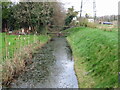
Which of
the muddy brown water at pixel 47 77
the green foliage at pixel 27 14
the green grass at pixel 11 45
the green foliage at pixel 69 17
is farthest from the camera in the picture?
the green foliage at pixel 69 17

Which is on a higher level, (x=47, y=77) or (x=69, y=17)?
(x=69, y=17)

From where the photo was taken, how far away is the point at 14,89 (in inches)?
215

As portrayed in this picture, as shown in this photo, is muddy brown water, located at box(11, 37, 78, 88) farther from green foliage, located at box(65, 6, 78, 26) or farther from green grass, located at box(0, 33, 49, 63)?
green foliage, located at box(65, 6, 78, 26)

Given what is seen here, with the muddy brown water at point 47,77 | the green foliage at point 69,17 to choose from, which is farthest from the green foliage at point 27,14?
the muddy brown water at point 47,77

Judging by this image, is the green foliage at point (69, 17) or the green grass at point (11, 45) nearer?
the green grass at point (11, 45)

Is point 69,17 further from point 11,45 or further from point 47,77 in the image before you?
point 47,77

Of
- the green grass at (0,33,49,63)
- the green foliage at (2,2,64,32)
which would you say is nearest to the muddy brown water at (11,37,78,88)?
the green grass at (0,33,49,63)

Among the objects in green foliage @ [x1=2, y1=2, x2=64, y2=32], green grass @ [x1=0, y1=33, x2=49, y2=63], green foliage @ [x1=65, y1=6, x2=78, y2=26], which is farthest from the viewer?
green foliage @ [x1=65, y1=6, x2=78, y2=26]

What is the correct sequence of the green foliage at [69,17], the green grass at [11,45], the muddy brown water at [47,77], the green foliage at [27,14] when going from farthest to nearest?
the green foliage at [69,17]
the green foliage at [27,14]
the green grass at [11,45]
the muddy brown water at [47,77]

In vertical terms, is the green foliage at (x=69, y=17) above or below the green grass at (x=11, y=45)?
above

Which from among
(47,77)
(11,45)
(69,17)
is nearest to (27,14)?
(11,45)

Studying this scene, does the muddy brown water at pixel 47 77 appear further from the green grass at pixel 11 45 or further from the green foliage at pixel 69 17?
the green foliage at pixel 69 17

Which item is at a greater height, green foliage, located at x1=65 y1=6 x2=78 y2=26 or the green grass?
green foliage, located at x1=65 y1=6 x2=78 y2=26

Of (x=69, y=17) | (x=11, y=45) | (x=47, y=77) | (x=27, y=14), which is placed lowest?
(x=47, y=77)
